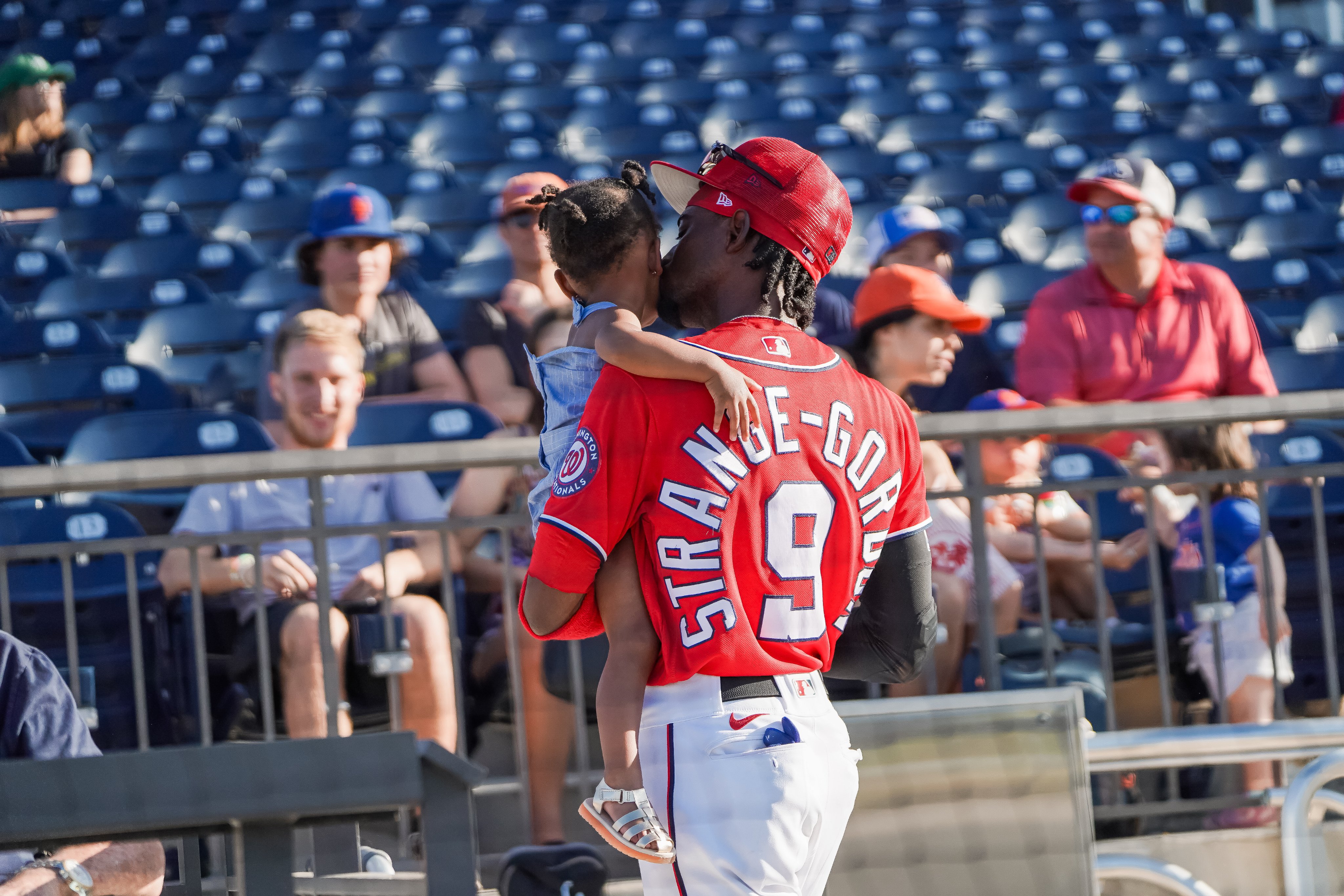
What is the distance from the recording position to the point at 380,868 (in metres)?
2.19

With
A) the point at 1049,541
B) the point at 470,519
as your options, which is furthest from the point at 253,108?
the point at 1049,541

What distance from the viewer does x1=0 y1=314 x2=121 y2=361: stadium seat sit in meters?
5.41

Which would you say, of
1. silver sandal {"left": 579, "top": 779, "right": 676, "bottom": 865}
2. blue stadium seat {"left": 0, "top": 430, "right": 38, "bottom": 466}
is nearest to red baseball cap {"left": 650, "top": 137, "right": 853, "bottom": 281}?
silver sandal {"left": 579, "top": 779, "right": 676, "bottom": 865}

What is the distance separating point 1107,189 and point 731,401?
11.3ft

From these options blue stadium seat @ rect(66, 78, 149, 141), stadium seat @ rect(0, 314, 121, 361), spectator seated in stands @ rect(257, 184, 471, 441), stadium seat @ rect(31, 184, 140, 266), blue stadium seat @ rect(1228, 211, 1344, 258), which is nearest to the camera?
spectator seated in stands @ rect(257, 184, 471, 441)

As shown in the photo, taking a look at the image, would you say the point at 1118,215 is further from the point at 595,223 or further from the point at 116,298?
the point at 116,298

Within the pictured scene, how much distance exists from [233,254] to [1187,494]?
15.3 feet

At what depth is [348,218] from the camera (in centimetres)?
440

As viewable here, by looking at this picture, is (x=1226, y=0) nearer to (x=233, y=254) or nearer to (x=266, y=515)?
(x=233, y=254)

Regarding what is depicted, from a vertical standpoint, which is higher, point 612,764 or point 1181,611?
point 612,764

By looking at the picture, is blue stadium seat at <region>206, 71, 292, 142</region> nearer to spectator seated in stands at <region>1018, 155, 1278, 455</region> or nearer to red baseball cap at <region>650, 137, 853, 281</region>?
spectator seated in stands at <region>1018, 155, 1278, 455</region>

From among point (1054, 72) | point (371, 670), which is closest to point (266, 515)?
point (371, 670)

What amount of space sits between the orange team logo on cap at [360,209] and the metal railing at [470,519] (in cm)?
150

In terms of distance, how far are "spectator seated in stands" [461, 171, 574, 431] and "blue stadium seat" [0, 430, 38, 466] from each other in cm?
137
